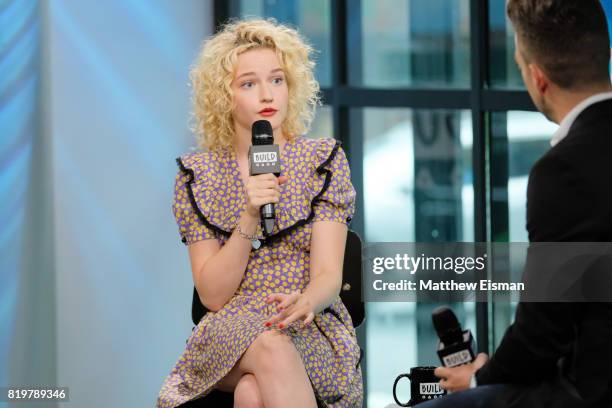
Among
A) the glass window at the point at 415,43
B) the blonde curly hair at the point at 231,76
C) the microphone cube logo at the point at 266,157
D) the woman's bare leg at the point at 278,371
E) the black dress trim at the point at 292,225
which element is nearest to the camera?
the woman's bare leg at the point at 278,371

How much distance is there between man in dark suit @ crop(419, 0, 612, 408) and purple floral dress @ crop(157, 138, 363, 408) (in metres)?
0.77

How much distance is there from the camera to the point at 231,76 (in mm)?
3141

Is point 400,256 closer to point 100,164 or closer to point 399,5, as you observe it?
point 399,5

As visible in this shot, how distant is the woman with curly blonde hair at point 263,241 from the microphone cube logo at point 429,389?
32 cm

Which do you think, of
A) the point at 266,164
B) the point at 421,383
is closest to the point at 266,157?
the point at 266,164

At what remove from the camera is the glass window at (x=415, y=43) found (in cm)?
476

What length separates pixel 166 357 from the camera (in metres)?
4.95

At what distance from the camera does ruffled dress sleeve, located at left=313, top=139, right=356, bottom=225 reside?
306cm

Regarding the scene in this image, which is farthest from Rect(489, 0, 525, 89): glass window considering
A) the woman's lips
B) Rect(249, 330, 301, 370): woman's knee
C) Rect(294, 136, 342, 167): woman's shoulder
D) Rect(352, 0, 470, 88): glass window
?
Rect(249, 330, 301, 370): woman's knee

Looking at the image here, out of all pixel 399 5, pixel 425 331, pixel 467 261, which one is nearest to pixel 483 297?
pixel 467 261

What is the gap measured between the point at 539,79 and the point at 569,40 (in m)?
0.10

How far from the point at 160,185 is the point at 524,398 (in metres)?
3.02

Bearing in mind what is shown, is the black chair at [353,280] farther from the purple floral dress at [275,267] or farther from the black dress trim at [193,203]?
the black dress trim at [193,203]

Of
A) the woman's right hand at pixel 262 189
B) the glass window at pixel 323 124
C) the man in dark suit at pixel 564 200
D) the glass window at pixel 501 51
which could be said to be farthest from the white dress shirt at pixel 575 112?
the glass window at pixel 323 124
